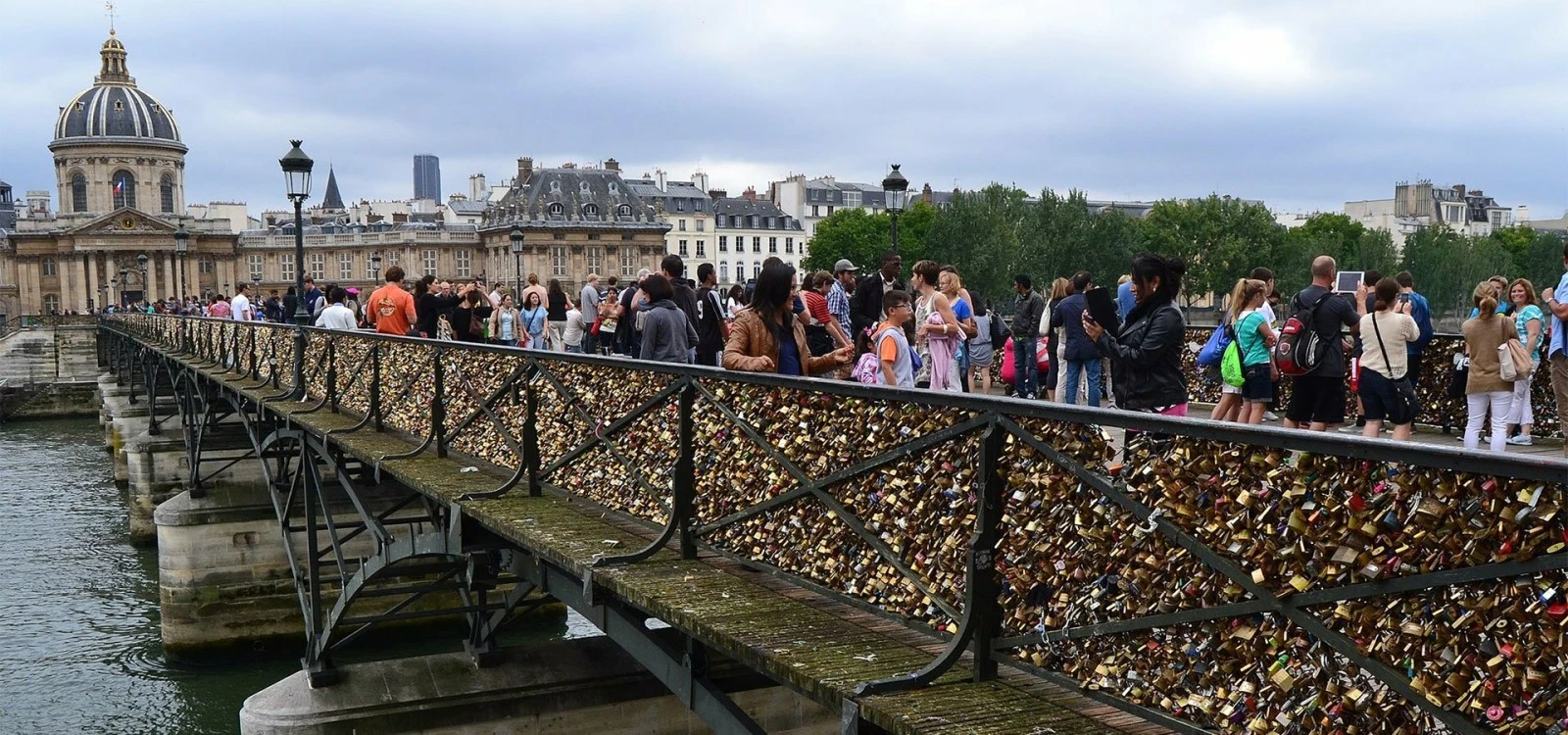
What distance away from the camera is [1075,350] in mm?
14141

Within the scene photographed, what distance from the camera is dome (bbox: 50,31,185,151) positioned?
434 ft

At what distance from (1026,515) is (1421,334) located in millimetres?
→ 11325

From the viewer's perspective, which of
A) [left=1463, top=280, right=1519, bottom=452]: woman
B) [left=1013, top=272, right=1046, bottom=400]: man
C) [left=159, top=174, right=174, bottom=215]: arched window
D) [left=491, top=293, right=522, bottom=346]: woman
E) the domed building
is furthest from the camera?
[left=159, top=174, right=174, bottom=215]: arched window

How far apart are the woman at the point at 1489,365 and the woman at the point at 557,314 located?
10260mm

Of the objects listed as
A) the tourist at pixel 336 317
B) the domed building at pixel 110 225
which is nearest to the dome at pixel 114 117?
the domed building at pixel 110 225

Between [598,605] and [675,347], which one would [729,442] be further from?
[675,347]

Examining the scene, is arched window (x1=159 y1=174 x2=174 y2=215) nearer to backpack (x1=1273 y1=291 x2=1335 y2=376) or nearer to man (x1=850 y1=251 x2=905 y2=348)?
man (x1=850 y1=251 x2=905 y2=348)

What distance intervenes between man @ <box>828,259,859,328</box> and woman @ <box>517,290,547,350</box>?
18.2 ft

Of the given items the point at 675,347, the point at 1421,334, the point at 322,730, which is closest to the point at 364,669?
the point at 322,730

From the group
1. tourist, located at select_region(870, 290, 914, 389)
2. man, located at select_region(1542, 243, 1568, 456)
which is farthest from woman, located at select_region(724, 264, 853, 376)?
man, located at select_region(1542, 243, 1568, 456)

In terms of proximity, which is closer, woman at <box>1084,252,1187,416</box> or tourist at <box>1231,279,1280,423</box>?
woman at <box>1084,252,1187,416</box>

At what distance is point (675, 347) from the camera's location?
10.6 meters

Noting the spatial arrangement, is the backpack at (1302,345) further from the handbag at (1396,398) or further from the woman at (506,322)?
the woman at (506,322)

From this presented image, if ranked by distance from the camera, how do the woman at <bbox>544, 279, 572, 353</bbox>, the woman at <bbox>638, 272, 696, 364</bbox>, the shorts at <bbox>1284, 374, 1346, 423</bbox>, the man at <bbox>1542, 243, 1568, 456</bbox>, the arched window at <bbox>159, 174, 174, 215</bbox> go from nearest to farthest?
the woman at <bbox>638, 272, 696, 364</bbox> → the shorts at <bbox>1284, 374, 1346, 423</bbox> → the man at <bbox>1542, 243, 1568, 456</bbox> → the woman at <bbox>544, 279, 572, 353</bbox> → the arched window at <bbox>159, 174, 174, 215</bbox>
